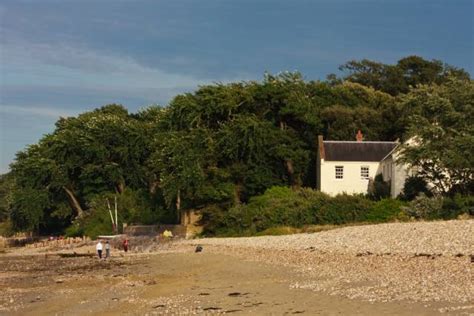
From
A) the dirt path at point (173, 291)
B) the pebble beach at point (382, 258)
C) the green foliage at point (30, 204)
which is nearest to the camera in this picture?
the dirt path at point (173, 291)

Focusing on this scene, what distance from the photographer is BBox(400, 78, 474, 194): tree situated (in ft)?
119

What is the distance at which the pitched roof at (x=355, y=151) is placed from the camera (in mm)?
47500

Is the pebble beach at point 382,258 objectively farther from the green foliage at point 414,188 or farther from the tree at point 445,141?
the green foliage at point 414,188

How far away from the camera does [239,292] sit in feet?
61.3

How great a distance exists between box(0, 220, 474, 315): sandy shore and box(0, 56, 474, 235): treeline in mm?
11188

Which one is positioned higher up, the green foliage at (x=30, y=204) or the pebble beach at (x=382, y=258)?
the green foliage at (x=30, y=204)

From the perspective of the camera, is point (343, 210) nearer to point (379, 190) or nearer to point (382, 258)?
point (379, 190)

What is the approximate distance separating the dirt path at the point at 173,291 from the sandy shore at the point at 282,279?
1.4 inches

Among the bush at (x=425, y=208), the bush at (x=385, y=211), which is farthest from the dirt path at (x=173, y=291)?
the bush at (x=425, y=208)

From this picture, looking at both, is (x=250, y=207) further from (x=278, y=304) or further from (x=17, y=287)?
(x=278, y=304)

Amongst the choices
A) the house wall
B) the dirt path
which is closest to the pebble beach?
the dirt path

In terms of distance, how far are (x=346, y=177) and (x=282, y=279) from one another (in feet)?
89.3

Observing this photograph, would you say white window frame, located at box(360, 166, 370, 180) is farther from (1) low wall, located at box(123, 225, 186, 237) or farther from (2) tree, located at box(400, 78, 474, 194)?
(1) low wall, located at box(123, 225, 186, 237)

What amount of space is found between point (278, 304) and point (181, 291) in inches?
202
